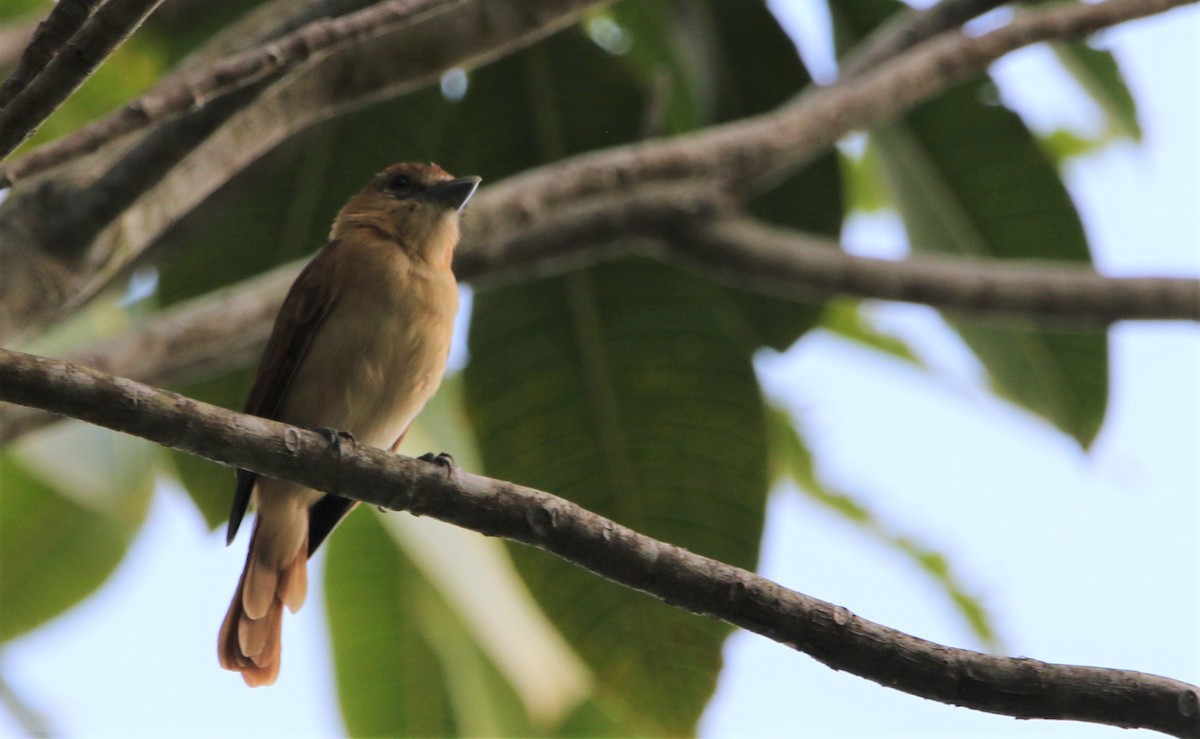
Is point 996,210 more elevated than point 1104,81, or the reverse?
point 1104,81

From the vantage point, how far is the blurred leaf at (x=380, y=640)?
422cm

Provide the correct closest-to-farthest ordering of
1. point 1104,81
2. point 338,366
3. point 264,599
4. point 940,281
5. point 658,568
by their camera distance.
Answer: point 658,568, point 338,366, point 264,599, point 940,281, point 1104,81

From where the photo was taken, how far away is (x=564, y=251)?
360cm

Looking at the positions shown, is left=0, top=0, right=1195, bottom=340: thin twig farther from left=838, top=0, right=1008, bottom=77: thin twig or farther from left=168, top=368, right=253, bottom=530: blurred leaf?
left=168, top=368, right=253, bottom=530: blurred leaf

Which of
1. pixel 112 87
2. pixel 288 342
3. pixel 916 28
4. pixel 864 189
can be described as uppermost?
pixel 864 189

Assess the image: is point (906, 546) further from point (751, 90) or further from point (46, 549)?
point (46, 549)

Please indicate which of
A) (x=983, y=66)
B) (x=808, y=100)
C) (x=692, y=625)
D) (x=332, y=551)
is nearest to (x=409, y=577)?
(x=332, y=551)

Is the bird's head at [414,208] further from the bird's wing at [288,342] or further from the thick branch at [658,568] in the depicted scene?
the thick branch at [658,568]

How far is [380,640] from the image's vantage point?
4.25 meters

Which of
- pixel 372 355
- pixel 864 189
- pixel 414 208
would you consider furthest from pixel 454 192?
pixel 864 189

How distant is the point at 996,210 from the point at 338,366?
7.60 feet

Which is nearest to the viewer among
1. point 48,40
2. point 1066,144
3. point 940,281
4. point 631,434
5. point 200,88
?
point 48,40

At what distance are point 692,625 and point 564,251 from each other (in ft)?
3.62

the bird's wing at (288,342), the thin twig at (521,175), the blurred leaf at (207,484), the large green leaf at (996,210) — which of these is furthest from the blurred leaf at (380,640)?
the large green leaf at (996,210)
